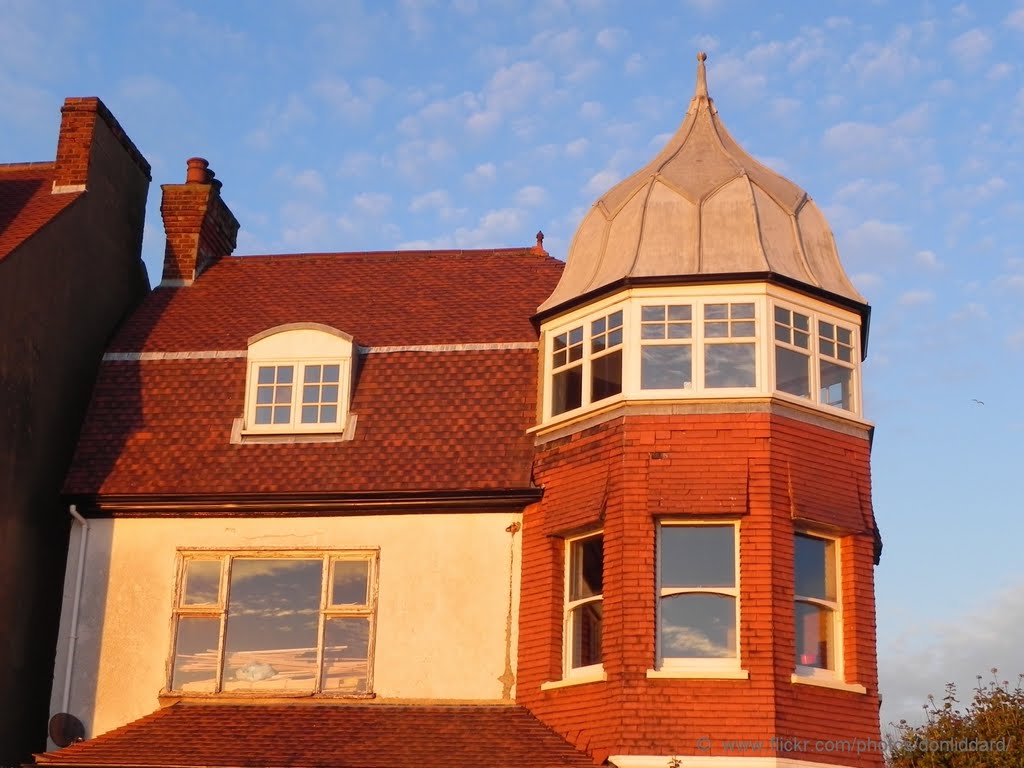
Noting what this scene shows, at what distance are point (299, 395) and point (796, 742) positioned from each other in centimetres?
848

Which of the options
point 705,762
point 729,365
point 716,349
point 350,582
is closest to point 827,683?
point 705,762

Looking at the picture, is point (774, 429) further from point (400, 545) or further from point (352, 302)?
point (352, 302)

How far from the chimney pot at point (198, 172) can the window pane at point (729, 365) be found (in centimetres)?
1055

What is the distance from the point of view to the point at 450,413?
21203mm

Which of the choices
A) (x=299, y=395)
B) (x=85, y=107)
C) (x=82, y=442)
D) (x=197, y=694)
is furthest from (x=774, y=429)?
(x=85, y=107)

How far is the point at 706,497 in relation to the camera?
61.0 feet

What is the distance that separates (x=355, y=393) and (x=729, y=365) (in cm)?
551

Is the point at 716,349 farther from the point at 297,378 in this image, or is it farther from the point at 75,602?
the point at 75,602

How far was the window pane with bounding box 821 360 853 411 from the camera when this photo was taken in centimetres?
2005

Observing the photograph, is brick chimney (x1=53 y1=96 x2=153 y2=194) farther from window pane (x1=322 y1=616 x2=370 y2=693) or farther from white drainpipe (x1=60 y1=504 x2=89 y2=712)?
window pane (x1=322 y1=616 x2=370 y2=693)

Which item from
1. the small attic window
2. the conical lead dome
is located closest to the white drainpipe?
the small attic window

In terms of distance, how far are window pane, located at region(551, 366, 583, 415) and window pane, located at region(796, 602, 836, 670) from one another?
13.2 ft

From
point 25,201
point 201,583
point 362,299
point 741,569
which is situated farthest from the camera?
point 362,299

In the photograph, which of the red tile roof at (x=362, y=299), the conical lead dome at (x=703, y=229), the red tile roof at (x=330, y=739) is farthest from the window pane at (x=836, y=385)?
the red tile roof at (x=330, y=739)
